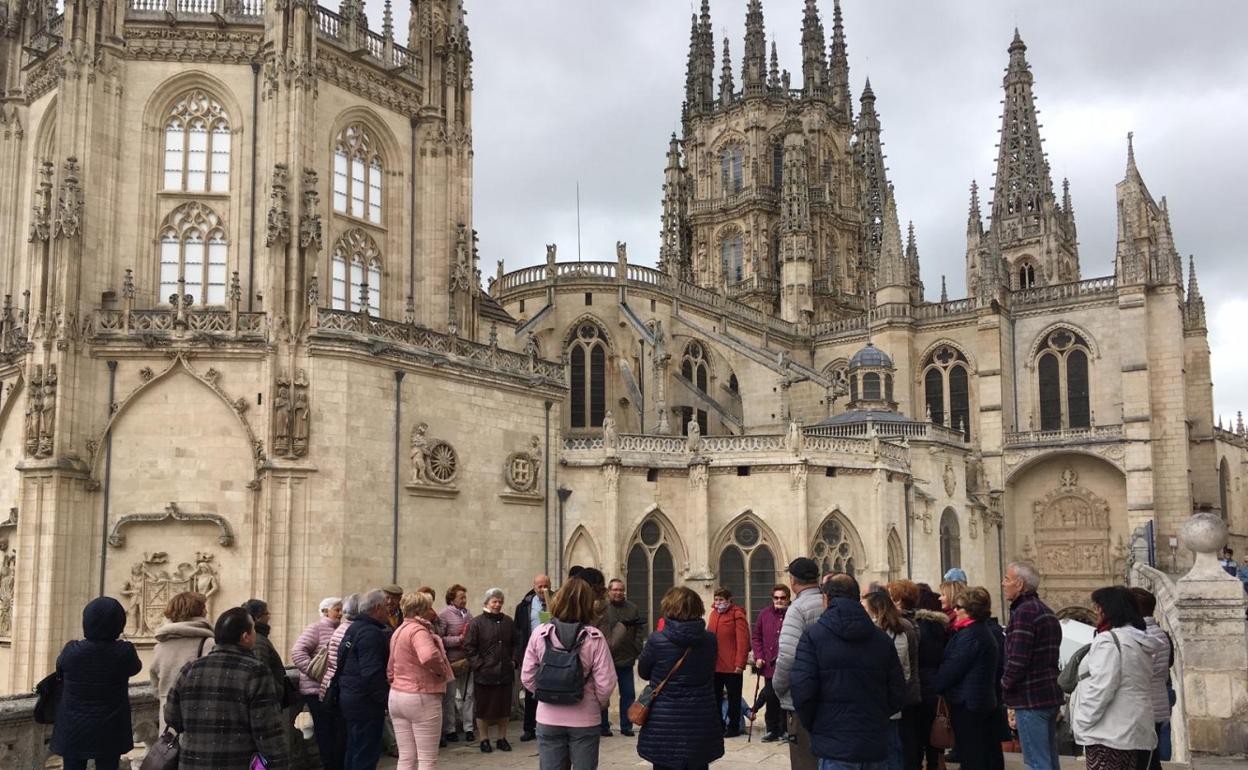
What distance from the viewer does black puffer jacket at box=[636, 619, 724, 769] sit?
738 centimetres

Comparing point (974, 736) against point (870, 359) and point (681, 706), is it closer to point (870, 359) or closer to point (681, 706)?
point (681, 706)

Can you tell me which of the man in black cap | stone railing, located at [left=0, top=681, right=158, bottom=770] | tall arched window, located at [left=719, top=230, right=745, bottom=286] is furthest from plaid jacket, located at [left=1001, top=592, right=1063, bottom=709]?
tall arched window, located at [left=719, top=230, right=745, bottom=286]

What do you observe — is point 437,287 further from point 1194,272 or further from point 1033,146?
point 1033,146

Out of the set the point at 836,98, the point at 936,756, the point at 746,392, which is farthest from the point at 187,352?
the point at 836,98

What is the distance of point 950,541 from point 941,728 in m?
30.0

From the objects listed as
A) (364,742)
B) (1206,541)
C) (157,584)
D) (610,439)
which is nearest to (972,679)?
(1206,541)

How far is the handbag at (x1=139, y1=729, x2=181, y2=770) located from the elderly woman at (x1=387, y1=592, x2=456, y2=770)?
196 cm

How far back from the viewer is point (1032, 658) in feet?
26.9

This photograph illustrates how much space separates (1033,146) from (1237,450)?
21.1 m

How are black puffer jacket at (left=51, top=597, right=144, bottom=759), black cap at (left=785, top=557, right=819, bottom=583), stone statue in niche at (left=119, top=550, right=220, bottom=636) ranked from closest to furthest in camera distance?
1. black puffer jacket at (left=51, top=597, right=144, bottom=759)
2. black cap at (left=785, top=557, right=819, bottom=583)
3. stone statue in niche at (left=119, top=550, right=220, bottom=636)

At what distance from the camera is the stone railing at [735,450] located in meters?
31.0

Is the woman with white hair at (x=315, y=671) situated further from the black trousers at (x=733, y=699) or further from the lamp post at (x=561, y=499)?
the lamp post at (x=561, y=499)

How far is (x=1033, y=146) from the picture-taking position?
64.4 m

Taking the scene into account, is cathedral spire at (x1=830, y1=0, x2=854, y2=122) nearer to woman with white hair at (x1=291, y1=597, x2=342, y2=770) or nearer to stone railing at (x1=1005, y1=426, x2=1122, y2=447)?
stone railing at (x1=1005, y1=426, x2=1122, y2=447)
